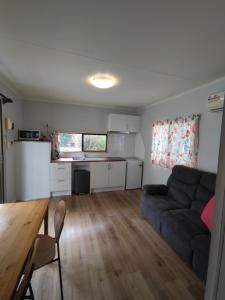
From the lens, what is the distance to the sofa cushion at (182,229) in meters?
1.86

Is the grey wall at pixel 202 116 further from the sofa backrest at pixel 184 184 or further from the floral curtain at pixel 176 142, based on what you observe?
the sofa backrest at pixel 184 184

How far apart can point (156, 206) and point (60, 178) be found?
2.31 m

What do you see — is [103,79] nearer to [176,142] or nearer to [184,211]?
[176,142]

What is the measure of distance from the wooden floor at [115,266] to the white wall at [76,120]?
2348 millimetres

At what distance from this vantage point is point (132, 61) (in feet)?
6.37

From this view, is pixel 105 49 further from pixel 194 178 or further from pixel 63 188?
pixel 63 188

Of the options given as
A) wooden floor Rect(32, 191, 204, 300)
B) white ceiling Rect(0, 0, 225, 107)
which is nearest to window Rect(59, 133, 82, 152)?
white ceiling Rect(0, 0, 225, 107)

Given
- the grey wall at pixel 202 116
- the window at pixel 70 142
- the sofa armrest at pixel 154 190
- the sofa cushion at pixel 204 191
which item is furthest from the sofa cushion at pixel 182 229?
the window at pixel 70 142

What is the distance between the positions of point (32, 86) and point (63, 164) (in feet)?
5.75

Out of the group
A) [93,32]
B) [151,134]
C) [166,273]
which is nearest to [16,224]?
[166,273]

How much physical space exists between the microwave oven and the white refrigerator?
198 mm

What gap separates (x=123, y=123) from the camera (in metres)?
4.48

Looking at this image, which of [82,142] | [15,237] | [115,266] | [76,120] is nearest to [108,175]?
[82,142]

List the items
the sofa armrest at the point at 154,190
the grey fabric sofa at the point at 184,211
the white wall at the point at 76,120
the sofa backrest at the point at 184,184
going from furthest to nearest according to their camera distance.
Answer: the white wall at the point at 76,120
the sofa armrest at the point at 154,190
the sofa backrest at the point at 184,184
the grey fabric sofa at the point at 184,211
